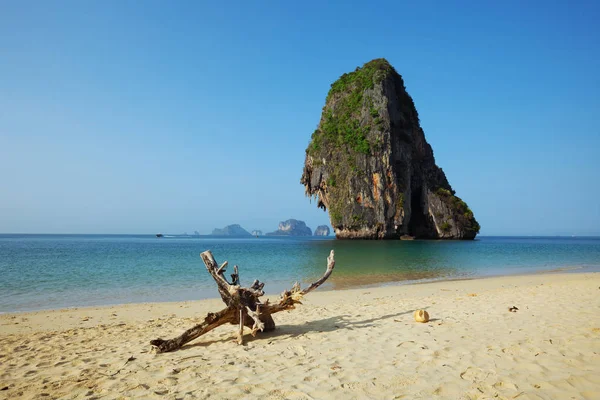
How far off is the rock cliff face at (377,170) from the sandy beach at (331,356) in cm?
4867

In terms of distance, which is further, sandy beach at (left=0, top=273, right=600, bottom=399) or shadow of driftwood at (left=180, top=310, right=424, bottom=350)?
shadow of driftwood at (left=180, top=310, right=424, bottom=350)

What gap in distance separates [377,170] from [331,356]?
53.5 meters

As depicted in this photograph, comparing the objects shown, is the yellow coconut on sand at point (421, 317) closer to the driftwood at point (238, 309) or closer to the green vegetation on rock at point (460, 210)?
the driftwood at point (238, 309)

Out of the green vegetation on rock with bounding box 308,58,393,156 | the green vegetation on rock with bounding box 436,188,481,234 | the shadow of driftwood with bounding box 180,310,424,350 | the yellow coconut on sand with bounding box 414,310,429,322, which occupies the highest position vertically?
the green vegetation on rock with bounding box 308,58,393,156

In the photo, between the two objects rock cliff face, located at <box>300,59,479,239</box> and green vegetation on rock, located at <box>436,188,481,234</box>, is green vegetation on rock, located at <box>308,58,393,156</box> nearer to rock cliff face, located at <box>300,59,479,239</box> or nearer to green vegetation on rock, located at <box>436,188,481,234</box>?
rock cliff face, located at <box>300,59,479,239</box>

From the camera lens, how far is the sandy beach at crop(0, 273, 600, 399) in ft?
13.0

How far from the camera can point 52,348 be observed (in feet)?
19.6

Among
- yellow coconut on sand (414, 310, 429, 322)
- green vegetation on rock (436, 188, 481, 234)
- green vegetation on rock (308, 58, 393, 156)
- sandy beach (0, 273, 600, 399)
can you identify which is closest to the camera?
sandy beach (0, 273, 600, 399)

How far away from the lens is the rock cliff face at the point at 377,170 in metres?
56.8

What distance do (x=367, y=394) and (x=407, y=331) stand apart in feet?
9.02

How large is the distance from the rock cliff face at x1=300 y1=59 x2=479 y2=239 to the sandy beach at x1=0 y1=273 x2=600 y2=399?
160 ft

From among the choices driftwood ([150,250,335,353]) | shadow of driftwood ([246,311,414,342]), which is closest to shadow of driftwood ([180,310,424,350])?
shadow of driftwood ([246,311,414,342])

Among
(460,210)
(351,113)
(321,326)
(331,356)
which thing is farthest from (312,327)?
(460,210)

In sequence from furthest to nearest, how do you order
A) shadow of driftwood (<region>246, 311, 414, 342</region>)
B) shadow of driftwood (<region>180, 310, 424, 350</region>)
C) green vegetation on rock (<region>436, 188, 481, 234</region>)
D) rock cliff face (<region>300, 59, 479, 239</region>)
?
green vegetation on rock (<region>436, 188, 481, 234</region>) → rock cliff face (<region>300, 59, 479, 239</region>) → shadow of driftwood (<region>246, 311, 414, 342</region>) → shadow of driftwood (<region>180, 310, 424, 350</region>)
